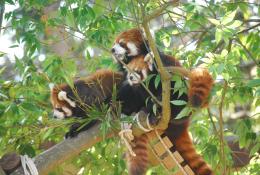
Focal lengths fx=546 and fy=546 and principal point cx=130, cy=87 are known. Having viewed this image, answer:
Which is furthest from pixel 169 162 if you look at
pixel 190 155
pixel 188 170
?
pixel 190 155

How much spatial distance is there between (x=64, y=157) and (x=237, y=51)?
159 cm

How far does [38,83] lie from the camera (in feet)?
13.2

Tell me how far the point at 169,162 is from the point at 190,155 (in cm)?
32

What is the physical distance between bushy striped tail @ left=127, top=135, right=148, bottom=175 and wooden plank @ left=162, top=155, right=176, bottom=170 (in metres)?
0.16

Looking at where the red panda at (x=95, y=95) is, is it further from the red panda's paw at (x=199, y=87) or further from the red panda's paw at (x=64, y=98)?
the red panda's paw at (x=199, y=87)

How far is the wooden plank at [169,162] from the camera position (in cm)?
387

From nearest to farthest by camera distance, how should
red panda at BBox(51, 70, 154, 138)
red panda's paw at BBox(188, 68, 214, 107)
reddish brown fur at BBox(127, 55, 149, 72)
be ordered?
red panda's paw at BBox(188, 68, 214, 107)
reddish brown fur at BBox(127, 55, 149, 72)
red panda at BBox(51, 70, 154, 138)

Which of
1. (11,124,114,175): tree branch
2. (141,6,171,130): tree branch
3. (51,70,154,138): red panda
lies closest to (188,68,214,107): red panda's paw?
(141,6,171,130): tree branch

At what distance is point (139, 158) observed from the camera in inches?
156

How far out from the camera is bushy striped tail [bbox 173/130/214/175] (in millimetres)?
3996

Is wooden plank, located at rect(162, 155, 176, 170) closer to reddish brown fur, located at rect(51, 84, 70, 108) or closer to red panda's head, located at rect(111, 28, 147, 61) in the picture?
red panda's head, located at rect(111, 28, 147, 61)

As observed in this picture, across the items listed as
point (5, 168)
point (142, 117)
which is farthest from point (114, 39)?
point (5, 168)

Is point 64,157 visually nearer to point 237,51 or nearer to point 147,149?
point 147,149

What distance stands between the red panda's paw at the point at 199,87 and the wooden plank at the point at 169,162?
583mm
